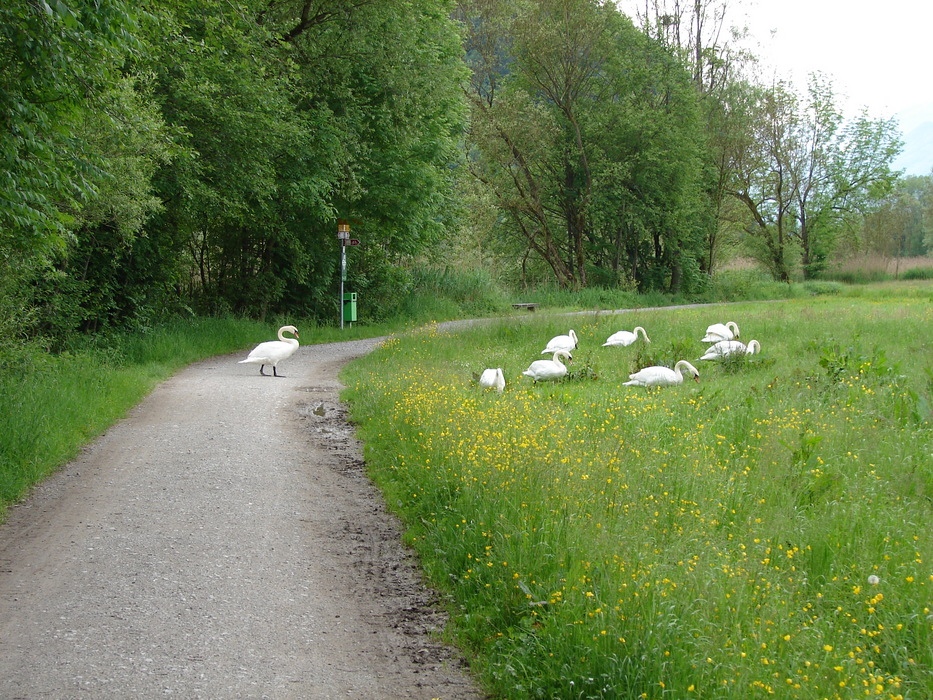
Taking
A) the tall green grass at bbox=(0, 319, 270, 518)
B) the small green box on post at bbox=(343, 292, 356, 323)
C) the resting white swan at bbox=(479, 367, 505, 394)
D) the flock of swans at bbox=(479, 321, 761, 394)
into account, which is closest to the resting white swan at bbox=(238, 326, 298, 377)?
the tall green grass at bbox=(0, 319, 270, 518)

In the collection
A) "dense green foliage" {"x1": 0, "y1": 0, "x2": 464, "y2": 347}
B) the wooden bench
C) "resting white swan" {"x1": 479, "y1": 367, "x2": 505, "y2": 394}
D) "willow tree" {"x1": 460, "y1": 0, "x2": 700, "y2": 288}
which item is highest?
"willow tree" {"x1": 460, "y1": 0, "x2": 700, "y2": 288}

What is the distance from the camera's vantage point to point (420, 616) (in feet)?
18.5

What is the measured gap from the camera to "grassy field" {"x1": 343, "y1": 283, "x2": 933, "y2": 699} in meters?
4.43

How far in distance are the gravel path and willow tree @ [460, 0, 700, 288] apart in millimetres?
31111

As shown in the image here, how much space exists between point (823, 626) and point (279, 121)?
17199mm

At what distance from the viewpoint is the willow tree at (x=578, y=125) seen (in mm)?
37969

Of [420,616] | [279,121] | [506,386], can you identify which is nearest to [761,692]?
[420,616]

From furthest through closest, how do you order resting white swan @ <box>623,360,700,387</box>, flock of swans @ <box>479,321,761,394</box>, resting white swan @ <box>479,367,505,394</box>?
resting white swan @ <box>623,360,700,387</box>, flock of swans @ <box>479,321,761,394</box>, resting white swan @ <box>479,367,505,394</box>

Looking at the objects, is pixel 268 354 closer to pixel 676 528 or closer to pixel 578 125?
pixel 676 528

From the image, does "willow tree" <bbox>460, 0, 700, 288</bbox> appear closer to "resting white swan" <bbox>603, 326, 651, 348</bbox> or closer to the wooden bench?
the wooden bench

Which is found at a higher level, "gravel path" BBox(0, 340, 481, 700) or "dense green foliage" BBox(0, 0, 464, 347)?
"dense green foliage" BBox(0, 0, 464, 347)

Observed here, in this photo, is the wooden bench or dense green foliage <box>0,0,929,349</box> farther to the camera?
the wooden bench

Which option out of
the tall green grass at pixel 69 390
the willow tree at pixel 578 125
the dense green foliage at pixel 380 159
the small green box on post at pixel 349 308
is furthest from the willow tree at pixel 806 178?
the tall green grass at pixel 69 390

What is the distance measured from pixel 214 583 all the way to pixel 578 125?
3768 cm
